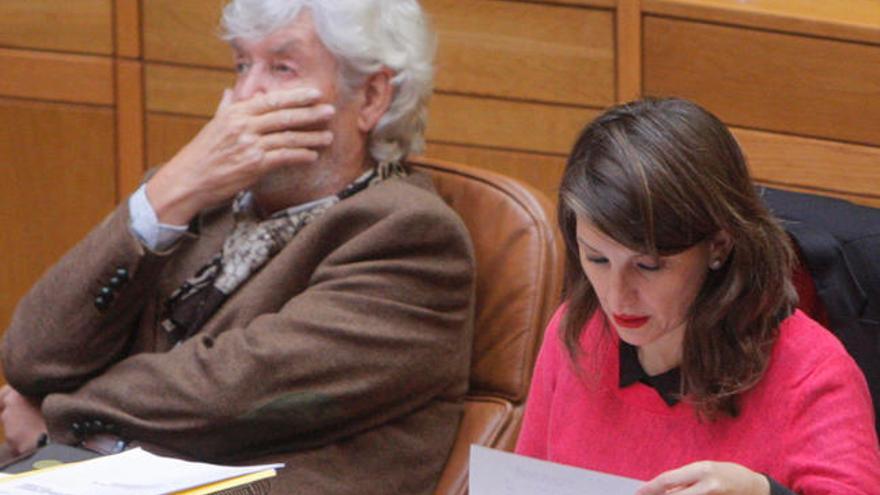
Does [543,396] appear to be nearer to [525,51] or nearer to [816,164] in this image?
[816,164]

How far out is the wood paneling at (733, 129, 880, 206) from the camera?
2.82 meters

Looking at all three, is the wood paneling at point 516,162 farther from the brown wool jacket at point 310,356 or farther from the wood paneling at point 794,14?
the brown wool jacket at point 310,356

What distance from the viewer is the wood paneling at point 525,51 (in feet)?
10.3

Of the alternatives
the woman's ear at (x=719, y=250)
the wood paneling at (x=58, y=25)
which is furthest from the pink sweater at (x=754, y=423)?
the wood paneling at (x=58, y=25)

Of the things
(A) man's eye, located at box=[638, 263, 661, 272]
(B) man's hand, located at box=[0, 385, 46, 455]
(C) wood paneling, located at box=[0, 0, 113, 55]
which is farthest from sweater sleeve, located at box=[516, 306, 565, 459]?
(C) wood paneling, located at box=[0, 0, 113, 55]

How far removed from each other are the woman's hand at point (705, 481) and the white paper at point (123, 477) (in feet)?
1.49

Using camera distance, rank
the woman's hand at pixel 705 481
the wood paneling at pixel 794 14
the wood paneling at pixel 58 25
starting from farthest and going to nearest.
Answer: the wood paneling at pixel 58 25 < the wood paneling at pixel 794 14 < the woman's hand at pixel 705 481

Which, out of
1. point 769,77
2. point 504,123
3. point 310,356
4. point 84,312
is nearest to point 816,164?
point 769,77

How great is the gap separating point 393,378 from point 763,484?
2.83 feet

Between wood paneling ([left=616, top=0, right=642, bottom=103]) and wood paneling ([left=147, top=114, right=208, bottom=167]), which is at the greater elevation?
wood paneling ([left=616, top=0, right=642, bottom=103])

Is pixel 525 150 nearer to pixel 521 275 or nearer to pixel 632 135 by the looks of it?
pixel 521 275

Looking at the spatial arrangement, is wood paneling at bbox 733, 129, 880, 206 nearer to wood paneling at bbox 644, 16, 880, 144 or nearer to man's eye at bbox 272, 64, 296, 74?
wood paneling at bbox 644, 16, 880, 144

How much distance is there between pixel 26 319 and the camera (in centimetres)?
263

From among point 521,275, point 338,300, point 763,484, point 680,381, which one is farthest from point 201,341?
point 763,484
